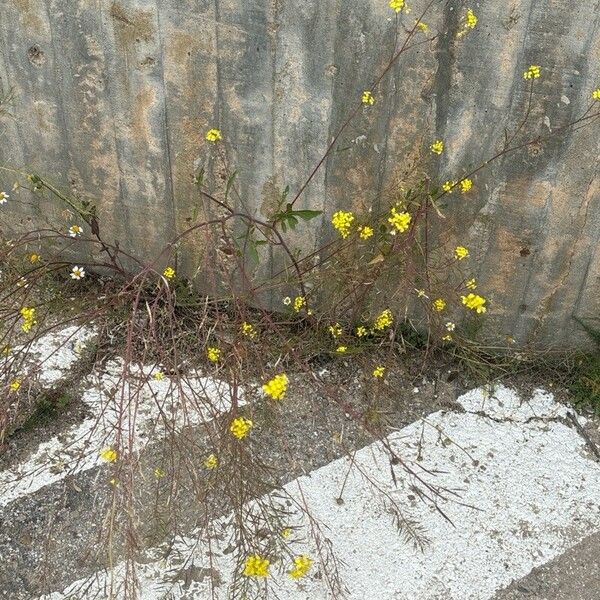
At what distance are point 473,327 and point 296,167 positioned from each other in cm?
92

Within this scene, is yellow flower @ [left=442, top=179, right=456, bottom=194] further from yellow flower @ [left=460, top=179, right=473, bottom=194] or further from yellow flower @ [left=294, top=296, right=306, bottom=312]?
yellow flower @ [left=294, top=296, right=306, bottom=312]

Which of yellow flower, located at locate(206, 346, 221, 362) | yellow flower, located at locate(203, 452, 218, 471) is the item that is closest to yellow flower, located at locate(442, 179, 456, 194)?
yellow flower, located at locate(206, 346, 221, 362)

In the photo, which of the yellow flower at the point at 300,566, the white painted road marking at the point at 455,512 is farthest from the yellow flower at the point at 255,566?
the white painted road marking at the point at 455,512

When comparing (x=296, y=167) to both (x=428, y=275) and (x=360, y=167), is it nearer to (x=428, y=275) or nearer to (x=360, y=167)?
(x=360, y=167)

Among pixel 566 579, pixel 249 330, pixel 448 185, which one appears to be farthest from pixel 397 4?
pixel 566 579

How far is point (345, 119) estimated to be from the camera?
8.02 feet

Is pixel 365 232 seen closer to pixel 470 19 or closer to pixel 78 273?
pixel 470 19

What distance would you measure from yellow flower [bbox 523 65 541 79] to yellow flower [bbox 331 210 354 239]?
702 mm

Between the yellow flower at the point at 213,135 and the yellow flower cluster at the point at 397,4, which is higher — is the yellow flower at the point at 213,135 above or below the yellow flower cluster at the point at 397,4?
below

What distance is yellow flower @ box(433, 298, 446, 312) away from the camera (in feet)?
8.66

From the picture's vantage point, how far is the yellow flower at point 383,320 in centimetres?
272

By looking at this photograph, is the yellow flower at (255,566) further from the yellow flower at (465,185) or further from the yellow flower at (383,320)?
the yellow flower at (465,185)

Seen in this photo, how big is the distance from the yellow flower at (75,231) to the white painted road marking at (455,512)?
1.21 meters

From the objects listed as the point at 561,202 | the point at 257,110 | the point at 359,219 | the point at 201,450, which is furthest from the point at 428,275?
the point at 201,450
